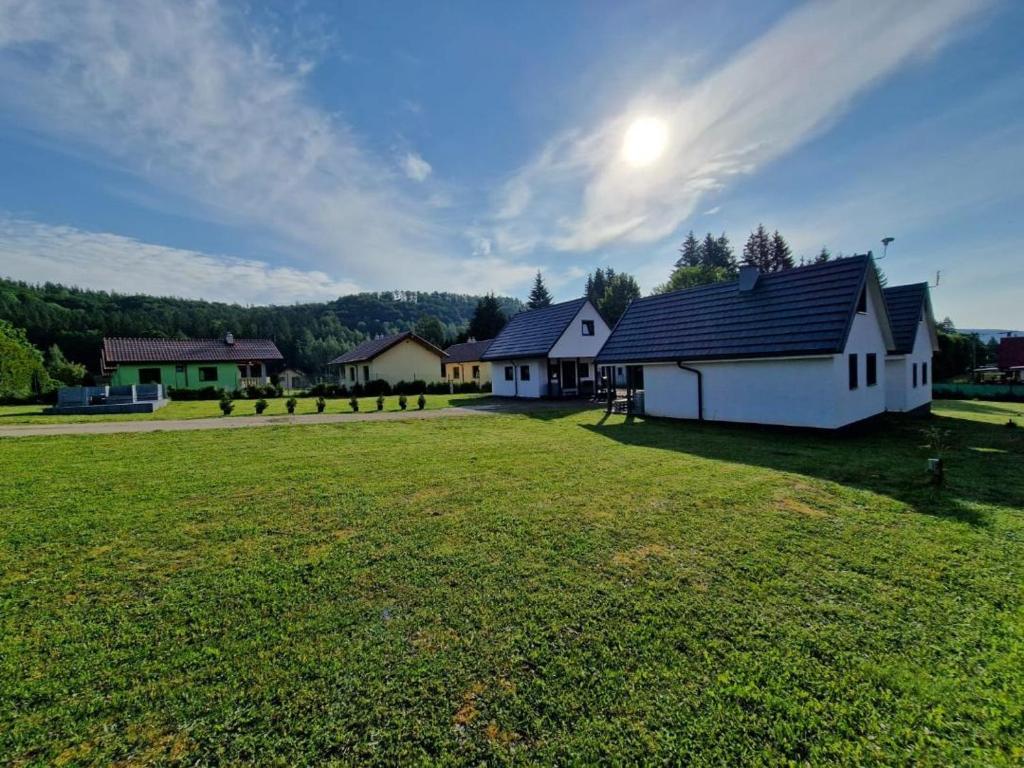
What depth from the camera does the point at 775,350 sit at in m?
12.9

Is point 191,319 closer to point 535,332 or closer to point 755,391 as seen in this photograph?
point 535,332

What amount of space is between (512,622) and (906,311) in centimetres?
2100

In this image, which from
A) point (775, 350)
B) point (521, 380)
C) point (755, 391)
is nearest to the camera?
point (775, 350)

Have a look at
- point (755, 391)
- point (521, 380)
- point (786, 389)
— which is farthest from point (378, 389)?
point (786, 389)

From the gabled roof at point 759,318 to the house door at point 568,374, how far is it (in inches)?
242

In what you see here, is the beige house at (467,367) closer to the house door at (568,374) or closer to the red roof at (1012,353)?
the house door at (568,374)

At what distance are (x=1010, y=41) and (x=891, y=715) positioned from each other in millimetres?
13666

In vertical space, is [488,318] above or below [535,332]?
above

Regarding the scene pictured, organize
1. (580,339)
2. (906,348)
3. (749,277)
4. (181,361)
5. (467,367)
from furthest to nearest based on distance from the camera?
(467,367) < (181,361) < (580,339) < (906,348) < (749,277)

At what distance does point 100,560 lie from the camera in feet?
15.2

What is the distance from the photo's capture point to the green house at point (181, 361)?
103 feet

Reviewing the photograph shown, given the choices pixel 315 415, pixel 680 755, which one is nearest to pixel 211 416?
pixel 315 415

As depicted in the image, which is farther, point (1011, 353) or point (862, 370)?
point (1011, 353)

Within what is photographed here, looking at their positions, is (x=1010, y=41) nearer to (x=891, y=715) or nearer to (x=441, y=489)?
(x=891, y=715)
